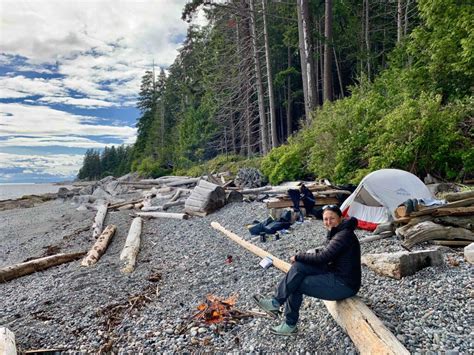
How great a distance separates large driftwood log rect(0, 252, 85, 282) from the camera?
303 inches

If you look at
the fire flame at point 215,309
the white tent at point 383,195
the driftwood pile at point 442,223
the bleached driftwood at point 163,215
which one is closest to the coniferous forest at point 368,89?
the white tent at point 383,195

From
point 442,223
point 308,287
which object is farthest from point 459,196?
point 308,287

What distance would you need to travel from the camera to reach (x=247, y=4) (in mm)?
24766

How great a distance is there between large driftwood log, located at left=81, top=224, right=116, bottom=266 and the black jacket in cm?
608

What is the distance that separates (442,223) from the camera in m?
6.60

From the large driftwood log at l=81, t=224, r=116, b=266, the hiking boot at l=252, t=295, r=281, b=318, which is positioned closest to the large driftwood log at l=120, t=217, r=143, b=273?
the large driftwood log at l=81, t=224, r=116, b=266

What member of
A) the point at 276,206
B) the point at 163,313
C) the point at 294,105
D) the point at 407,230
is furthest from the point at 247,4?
the point at 163,313

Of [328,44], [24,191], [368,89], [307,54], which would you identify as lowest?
[24,191]

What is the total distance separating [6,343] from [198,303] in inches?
99.3

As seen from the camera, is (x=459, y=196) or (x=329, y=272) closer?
(x=329, y=272)

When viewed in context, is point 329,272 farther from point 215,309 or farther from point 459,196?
point 459,196

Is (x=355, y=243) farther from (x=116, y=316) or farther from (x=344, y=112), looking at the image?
(x=344, y=112)

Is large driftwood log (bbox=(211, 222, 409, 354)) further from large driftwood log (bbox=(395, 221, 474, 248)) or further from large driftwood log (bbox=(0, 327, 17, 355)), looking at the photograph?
large driftwood log (bbox=(0, 327, 17, 355))

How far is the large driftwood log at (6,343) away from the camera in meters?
3.90
